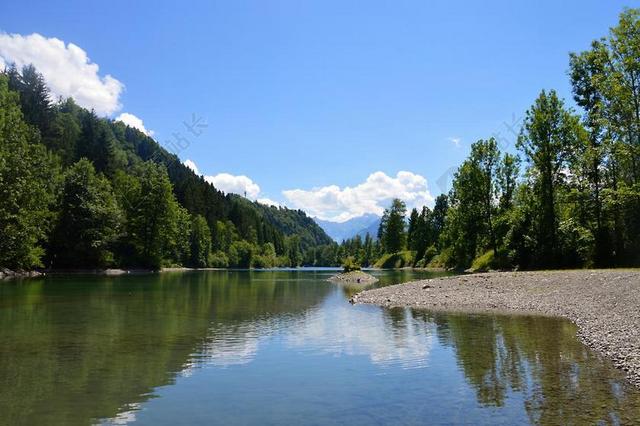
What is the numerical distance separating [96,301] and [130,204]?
7368 centimetres

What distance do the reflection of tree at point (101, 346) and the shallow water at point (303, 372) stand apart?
65 mm

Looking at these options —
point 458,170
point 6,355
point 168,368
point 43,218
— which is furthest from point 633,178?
point 43,218

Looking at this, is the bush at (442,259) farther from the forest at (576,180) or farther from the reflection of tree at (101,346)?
the reflection of tree at (101,346)

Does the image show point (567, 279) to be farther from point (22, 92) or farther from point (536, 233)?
point (22, 92)

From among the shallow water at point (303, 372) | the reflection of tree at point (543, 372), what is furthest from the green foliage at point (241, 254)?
the reflection of tree at point (543, 372)

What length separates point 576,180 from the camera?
178 ft

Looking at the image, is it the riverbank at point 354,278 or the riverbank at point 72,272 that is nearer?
the riverbank at point 72,272

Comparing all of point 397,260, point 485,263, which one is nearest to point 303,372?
point 485,263

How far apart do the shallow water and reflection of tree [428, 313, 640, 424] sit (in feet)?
0.16

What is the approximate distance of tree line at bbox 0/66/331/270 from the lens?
64812 mm

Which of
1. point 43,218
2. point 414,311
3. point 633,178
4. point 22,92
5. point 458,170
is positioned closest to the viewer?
point 414,311

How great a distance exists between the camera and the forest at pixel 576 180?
4553 cm

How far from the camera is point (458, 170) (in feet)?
288

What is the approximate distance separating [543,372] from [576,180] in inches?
1785
